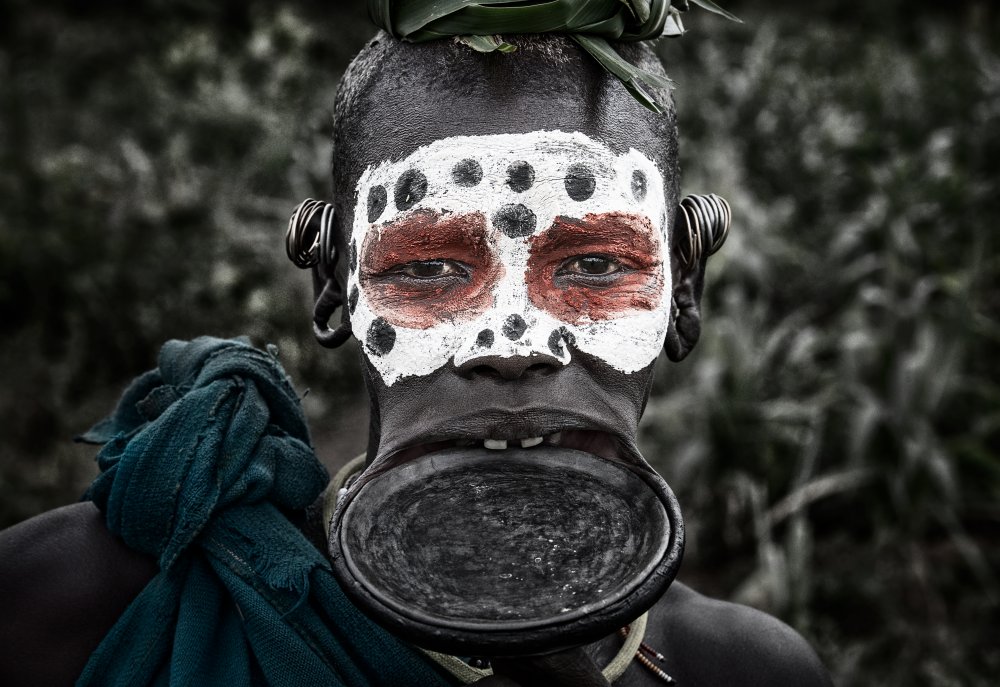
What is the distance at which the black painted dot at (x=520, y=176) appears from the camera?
1.70m

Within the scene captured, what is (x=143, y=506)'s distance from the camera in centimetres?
180

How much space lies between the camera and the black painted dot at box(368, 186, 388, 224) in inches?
69.5

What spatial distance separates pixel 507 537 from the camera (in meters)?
1.67

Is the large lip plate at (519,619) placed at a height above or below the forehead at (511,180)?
below

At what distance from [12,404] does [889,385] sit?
4829 millimetres

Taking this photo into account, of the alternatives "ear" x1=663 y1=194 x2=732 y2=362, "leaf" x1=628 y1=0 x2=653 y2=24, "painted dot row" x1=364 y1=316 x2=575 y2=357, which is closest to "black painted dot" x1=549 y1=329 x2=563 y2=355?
"painted dot row" x1=364 y1=316 x2=575 y2=357

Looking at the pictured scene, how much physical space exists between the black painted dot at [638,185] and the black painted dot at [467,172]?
0.28 metres


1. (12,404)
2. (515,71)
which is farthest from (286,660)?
(12,404)

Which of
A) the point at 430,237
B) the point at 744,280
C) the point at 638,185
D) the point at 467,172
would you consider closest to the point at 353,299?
the point at 430,237

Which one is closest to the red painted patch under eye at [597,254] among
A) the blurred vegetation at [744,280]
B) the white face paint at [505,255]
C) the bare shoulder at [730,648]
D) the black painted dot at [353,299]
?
the white face paint at [505,255]

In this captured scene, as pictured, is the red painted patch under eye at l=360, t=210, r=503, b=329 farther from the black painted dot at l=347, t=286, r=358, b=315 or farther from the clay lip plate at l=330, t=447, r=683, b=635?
the clay lip plate at l=330, t=447, r=683, b=635

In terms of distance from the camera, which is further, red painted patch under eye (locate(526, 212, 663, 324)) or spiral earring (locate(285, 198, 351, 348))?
spiral earring (locate(285, 198, 351, 348))

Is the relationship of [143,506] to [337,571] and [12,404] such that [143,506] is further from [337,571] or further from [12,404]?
[12,404]

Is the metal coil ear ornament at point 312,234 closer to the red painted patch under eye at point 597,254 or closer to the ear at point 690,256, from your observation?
the red painted patch under eye at point 597,254
